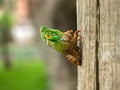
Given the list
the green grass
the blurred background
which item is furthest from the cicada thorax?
the green grass

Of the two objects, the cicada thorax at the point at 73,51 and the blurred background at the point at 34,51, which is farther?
the blurred background at the point at 34,51

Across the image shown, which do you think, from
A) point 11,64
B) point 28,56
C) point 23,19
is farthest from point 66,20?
point 23,19

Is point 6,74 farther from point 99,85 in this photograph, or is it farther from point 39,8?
point 99,85

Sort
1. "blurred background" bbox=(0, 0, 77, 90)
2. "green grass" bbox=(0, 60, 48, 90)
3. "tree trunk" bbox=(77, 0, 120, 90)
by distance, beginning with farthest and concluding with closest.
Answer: "green grass" bbox=(0, 60, 48, 90)
"blurred background" bbox=(0, 0, 77, 90)
"tree trunk" bbox=(77, 0, 120, 90)

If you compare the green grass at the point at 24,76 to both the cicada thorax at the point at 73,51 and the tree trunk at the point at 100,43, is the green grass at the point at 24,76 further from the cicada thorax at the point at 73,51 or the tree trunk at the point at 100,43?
the tree trunk at the point at 100,43

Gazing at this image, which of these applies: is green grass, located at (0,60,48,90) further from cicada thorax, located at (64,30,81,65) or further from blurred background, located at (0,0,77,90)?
cicada thorax, located at (64,30,81,65)

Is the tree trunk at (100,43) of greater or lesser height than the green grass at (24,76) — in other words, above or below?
above

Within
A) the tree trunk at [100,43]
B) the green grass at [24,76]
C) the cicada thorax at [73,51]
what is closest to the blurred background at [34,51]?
the green grass at [24,76]
